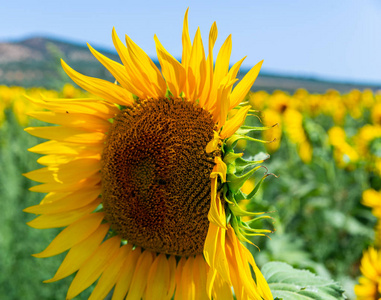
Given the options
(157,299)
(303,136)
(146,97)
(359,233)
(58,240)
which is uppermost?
(146,97)

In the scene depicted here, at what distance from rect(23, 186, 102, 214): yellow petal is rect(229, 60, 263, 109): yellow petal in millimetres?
772

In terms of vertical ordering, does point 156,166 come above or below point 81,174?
above

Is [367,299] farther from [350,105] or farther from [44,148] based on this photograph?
[350,105]

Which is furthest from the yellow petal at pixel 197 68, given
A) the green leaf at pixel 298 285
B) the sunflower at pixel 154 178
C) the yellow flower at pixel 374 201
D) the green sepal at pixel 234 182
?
the yellow flower at pixel 374 201

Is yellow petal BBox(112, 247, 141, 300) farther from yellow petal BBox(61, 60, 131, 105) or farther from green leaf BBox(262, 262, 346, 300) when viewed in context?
yellow petal BBox(61, 60, 131, 105)

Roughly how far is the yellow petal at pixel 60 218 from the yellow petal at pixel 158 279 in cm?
39

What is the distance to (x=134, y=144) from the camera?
1379 mm

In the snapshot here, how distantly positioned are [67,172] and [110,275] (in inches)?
19.2

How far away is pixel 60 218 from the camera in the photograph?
4.95 feet

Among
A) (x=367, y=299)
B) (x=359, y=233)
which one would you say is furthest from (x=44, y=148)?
(x=359, y=233)

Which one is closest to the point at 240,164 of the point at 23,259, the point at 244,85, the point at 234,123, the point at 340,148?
the point at 234,123

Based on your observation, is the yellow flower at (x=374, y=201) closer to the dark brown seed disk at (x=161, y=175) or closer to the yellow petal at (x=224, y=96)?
the dark brown seed disk at (x=161, y=175)

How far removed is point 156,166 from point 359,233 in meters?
4.26

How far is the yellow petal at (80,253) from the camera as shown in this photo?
1.42m
